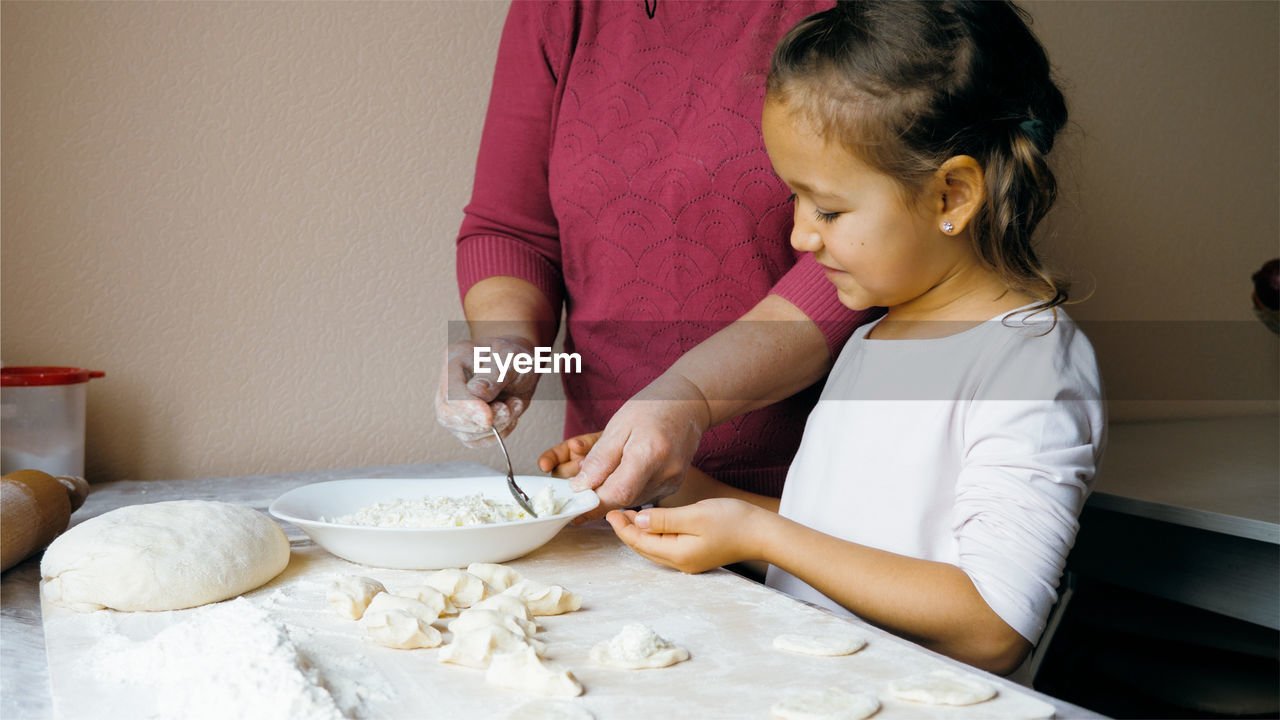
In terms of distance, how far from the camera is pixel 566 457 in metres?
1.09

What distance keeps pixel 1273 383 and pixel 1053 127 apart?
1.87 meters

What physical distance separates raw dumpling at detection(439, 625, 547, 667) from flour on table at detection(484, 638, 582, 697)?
0.01 metres

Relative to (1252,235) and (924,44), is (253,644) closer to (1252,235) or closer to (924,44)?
(924,44)

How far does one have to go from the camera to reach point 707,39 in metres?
1.19

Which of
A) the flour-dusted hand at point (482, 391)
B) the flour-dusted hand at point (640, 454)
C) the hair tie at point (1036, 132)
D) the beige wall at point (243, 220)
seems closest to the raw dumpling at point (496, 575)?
the flour-dusted hand at point (640, 454)

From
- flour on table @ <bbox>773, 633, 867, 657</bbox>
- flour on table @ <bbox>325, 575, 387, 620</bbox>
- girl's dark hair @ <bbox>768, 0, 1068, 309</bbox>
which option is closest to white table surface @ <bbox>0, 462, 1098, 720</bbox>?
flour on table @ <bbox>773, 633, 867, 657</bbox>

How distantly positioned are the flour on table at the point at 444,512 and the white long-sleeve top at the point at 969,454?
28 centimetres

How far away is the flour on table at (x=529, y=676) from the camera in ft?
1.86

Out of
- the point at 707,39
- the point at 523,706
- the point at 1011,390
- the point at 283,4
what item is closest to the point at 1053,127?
the point at 1011,390

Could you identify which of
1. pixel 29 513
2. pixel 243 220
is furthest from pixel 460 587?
pixel 243 220

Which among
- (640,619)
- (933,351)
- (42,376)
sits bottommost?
(640,619)

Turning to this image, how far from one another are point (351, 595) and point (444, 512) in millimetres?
171

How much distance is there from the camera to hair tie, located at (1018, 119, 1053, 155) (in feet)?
2.96

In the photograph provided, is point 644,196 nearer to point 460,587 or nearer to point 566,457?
point 566,457
